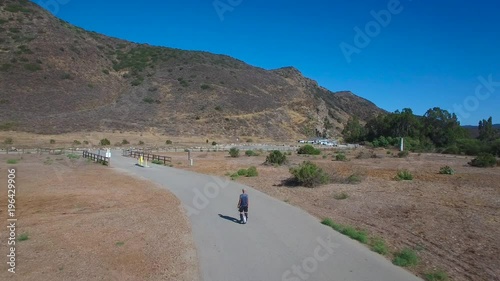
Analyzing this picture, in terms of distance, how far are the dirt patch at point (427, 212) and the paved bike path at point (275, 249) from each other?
1117 millimetres

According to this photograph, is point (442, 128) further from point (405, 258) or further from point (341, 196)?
point (405, 258)

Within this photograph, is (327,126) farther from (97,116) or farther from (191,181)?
(191,181)

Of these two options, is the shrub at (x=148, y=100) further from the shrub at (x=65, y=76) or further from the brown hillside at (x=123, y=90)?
the shrub at (x=65, y=76)

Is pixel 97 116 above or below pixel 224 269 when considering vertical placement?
above

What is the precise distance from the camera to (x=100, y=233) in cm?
1197

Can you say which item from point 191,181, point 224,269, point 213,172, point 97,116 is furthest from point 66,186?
point 97,116

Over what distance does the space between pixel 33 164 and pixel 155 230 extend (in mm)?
25803

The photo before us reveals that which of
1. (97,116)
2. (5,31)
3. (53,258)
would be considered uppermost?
(5,31)

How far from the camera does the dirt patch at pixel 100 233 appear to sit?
344 inches

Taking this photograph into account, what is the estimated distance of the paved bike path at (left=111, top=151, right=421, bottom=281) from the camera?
26.9 feet

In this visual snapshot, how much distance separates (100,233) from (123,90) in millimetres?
81476

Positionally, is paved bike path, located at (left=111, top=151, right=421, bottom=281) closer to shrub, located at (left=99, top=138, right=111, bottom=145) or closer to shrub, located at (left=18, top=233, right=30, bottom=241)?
shrub, located at (left=18, top=233, right=30, bottom=241)

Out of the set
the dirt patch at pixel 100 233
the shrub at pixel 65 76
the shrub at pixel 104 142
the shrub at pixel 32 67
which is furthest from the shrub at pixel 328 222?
the shrub at pixel 32 67

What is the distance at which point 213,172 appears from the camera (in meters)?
28.9
